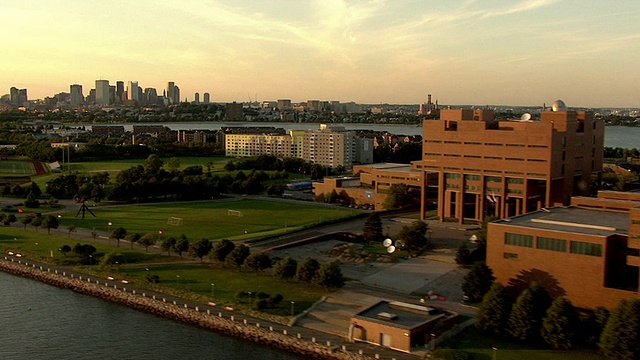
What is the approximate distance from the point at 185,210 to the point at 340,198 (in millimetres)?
6754

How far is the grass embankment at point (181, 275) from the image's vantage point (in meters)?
13.4

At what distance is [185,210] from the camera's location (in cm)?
2441

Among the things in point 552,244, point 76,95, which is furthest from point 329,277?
point 76,95

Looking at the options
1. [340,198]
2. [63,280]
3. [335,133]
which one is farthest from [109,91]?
[63,280]

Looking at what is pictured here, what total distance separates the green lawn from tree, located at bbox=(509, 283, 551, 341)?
0.21 m

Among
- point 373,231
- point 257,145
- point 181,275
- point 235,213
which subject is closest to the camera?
point 181,275

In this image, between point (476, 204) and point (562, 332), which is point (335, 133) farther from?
point (562, 332)

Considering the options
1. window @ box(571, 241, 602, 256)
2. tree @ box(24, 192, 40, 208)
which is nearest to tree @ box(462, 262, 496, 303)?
window @ box(571, 241, 602, 256)

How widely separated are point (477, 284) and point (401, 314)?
7.34 ft

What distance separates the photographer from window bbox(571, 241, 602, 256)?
12.3 meters

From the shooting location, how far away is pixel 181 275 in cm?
1499

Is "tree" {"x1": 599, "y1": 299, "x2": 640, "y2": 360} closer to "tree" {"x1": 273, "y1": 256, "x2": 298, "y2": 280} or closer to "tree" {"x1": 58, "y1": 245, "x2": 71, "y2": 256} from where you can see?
"tree" {"x1": 273, "y1": 256, "x2": 298, "y2": 280}

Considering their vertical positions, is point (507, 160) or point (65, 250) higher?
point (507, 160)

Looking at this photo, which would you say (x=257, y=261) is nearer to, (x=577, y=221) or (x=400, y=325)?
(x=400, y=325)
